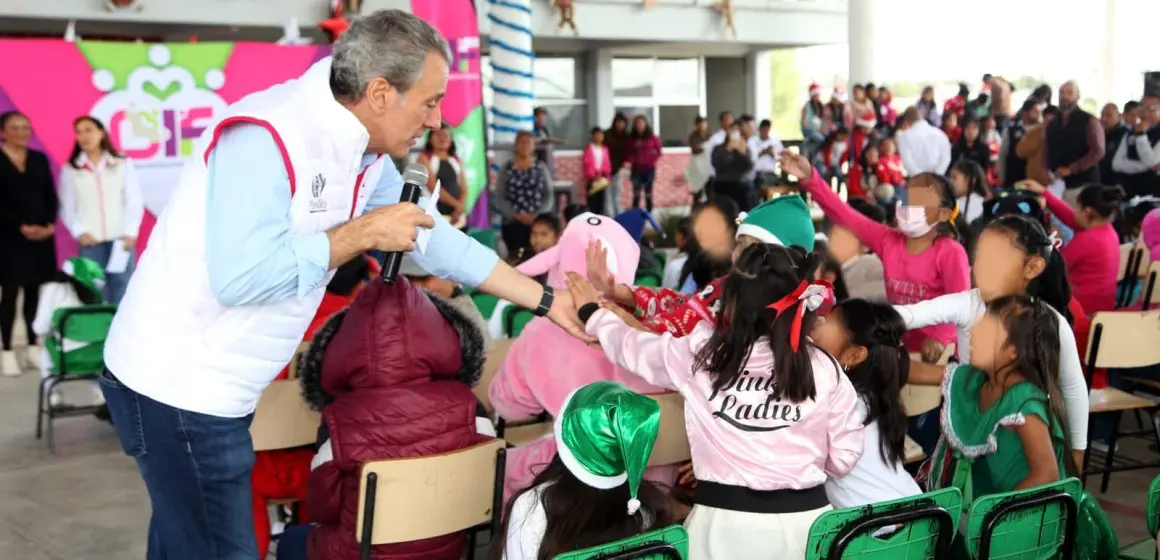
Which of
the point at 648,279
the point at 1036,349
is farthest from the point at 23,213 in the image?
the point at 1036,349

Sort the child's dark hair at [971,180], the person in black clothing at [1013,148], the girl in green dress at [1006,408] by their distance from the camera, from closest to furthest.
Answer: the girl in green dress at [1006,408], the child's dark hair at [971,180], the person in black clothing at [1013,148]

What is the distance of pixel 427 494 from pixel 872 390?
121 centimetres

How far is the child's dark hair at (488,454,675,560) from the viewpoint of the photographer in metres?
2.15

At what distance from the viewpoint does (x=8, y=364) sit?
6883 millimetres

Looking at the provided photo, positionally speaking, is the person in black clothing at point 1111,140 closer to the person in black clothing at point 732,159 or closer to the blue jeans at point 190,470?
the person in black clothing at point 732,159

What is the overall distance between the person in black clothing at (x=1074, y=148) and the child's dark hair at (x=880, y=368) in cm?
715

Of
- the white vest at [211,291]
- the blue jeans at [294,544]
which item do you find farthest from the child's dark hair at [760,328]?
the blue jeans at [294,544]

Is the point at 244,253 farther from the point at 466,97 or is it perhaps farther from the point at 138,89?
the point at 466,97

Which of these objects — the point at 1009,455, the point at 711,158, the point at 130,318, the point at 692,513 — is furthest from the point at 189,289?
the point at 711,158

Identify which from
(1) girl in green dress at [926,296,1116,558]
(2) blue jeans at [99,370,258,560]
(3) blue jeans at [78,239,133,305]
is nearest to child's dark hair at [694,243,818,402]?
(1) girl in green dress at [926,296,1116,558]

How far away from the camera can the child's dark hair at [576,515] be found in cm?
215

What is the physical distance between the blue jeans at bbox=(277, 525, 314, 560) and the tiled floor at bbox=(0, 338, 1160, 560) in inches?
46.6

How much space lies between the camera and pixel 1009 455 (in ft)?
9.57

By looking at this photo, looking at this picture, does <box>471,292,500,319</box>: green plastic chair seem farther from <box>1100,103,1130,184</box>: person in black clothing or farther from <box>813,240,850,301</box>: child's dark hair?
<box>1100,103,1130,184</box>: person in black clothing
